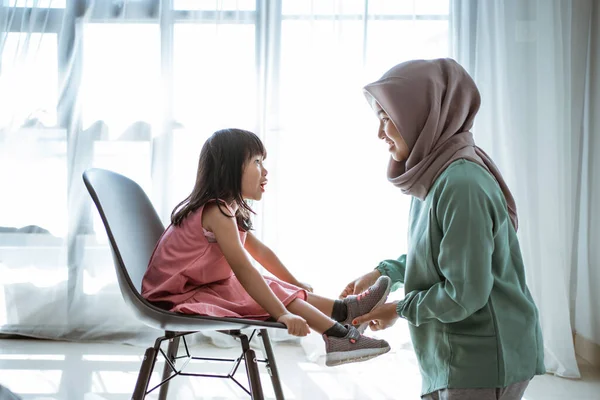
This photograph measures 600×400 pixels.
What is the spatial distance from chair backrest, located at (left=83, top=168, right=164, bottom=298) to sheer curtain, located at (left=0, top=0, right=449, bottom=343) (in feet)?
3.76

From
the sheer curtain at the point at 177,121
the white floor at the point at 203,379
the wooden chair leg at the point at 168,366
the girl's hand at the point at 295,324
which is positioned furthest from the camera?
the sheer curtain at the point at 177,121

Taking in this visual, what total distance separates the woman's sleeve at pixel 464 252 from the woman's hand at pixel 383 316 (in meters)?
0.21

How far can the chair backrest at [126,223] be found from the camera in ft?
4.87

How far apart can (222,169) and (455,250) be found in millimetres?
740

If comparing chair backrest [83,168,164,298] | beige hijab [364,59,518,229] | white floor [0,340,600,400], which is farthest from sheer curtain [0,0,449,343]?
beige hijab [364,59,518,229]

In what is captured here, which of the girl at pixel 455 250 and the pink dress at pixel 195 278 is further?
the pink dress at pixel 195 278

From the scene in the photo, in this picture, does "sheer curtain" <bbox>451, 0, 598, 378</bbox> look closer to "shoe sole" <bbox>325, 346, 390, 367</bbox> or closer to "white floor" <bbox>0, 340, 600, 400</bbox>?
"white floor" <bbox>0, 340, 600, 400</bbox>

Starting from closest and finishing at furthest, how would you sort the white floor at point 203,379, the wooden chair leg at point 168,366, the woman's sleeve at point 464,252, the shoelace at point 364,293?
1. the woman's sleeve at point 464,252
2. the shoelace at point 364,293
3. the wooden chair leg at point 168,366
4. the white floor at point 203,379

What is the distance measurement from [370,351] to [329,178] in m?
1.59

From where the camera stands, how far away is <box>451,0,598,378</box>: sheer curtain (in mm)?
2771

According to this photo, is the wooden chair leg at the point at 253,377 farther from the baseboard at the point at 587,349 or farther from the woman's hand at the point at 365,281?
the baseboard at the point at 587,349

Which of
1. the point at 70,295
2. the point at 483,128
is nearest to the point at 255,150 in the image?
the point at 483,128

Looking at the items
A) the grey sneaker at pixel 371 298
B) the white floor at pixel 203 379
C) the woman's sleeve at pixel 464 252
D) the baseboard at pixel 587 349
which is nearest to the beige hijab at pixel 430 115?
the woman's sleeve at pixel 464 252

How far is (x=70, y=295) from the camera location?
3.02 m
